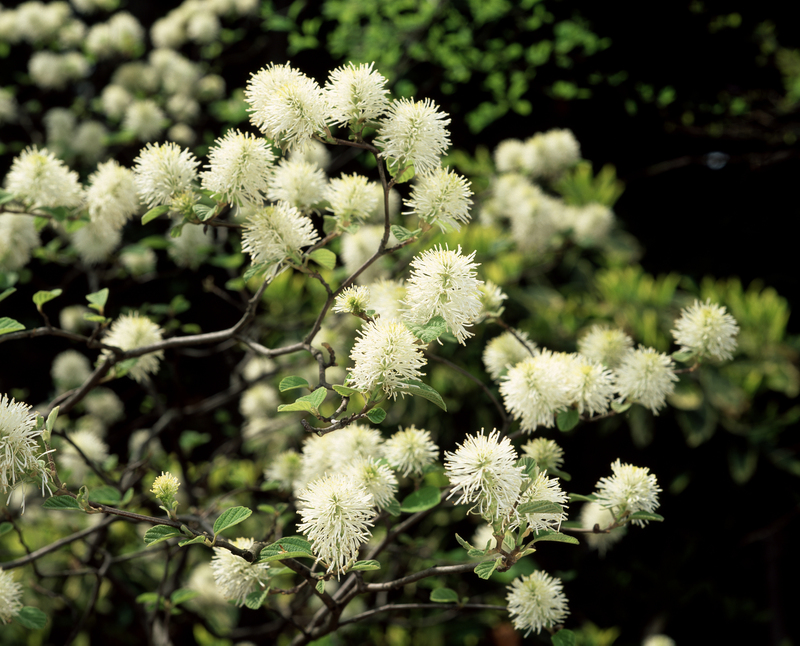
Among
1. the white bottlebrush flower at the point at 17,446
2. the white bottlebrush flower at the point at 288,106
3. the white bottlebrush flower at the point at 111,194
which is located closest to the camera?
the white bottlebrush flower at the point at 17,446

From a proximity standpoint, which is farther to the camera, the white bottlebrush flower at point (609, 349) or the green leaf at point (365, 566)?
the white bottlebrush flower at point (609, 349)

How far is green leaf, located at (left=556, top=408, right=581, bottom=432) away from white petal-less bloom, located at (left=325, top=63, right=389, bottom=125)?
548mm

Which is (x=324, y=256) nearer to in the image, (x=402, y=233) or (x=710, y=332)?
(x=402, y=233)

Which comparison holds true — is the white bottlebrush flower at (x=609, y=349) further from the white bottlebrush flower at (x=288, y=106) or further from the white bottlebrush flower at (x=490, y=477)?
the white bottlebrush flower at (x=288, y=106)

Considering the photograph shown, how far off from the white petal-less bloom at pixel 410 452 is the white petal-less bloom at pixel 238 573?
0.25 m

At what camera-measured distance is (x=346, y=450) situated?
3.22 feet

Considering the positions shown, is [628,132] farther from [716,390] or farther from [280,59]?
[280,59]

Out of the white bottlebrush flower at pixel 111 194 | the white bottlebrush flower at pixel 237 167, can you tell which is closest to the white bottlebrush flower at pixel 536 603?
the white bottlebrush flower at pixel 237 167

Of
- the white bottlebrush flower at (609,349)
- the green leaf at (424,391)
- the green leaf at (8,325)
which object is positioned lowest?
the white bottlebrush flower at (609,349)

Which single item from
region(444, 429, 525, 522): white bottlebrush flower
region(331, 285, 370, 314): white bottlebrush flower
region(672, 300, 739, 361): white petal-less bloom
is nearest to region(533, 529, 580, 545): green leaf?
region(444, 429, 525, 522): white bottlebrush flower

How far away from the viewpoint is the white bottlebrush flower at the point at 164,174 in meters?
0.91

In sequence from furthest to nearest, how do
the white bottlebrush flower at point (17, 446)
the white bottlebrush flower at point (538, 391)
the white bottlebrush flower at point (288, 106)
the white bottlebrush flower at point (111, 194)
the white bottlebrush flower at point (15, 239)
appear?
the white bottlebrush flower at point (15, 239) → the white bottlebrush flower at point (111, 194) → the white bottlebrush flower at point (538, 391) → the white bottlebrush flower at point (288, 106) → the white bottlebrush flower at point (17, 446)

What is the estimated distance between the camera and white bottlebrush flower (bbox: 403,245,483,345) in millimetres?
731

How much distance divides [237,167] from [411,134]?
264mm
